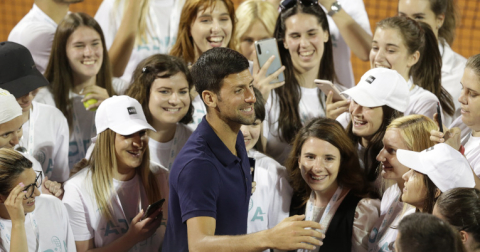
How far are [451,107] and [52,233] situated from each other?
3.46 meters

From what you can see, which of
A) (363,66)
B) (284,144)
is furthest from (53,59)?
(363,66)

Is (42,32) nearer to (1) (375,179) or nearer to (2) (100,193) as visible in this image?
(2) (100,193)

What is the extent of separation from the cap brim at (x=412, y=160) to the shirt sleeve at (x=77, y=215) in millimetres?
2082

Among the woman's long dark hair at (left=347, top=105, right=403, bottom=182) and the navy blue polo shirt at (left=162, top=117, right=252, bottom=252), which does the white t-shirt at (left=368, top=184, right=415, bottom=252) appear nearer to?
the woman's long dark hair at (left=347, top=105, right=403, bottom=182)

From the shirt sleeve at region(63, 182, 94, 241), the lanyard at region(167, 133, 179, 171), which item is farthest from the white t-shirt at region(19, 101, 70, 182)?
the lanyard at region(167, 133, 179, 171)

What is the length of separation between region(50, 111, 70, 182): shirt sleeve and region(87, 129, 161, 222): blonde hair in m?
0.54

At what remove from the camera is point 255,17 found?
574 cm

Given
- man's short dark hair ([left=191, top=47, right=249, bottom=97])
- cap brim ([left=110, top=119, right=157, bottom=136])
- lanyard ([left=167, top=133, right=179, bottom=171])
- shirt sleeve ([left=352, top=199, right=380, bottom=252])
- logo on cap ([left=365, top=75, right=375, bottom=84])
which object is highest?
man's short dark hair ([left=191, top=47, right=249, bottom=97])

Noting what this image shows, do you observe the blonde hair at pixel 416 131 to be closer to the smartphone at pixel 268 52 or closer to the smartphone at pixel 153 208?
the smartphone at pixel 268 52

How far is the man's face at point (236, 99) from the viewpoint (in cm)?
291

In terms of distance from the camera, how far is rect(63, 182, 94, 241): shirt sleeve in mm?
3838

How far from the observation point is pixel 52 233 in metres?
3.57

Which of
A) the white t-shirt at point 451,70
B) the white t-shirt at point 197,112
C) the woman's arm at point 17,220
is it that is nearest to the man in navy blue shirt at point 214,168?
the woman's arm at point 17,220

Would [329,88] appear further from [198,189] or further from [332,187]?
[198,189]
